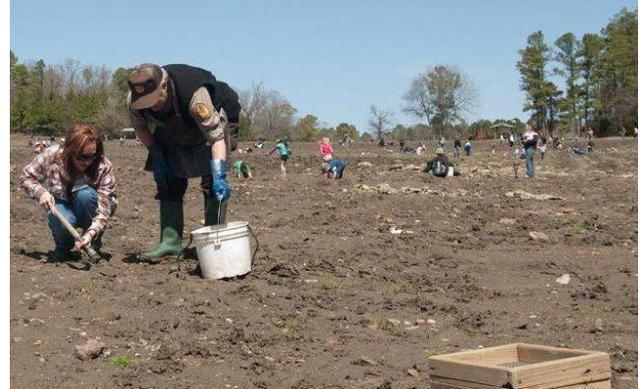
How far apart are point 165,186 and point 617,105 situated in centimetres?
7046

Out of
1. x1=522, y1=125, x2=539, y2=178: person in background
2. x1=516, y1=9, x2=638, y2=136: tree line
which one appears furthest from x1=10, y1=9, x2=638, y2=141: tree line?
x1=522, y1=125, x2=539, y2=178: person in background

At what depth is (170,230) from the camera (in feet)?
25.0

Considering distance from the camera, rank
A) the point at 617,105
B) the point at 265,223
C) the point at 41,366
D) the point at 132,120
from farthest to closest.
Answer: the point at 617,105
the point at 265,223
the point at 132,120
the point at 41,366

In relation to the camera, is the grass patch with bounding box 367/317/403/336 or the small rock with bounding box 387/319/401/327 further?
the small rock with bounding box 387/319/401/327

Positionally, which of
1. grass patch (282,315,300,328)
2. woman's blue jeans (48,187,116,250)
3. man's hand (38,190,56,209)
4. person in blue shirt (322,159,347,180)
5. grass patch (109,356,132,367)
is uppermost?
man's hand (38,190,56,209)

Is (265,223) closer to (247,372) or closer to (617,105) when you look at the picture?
(247,372)

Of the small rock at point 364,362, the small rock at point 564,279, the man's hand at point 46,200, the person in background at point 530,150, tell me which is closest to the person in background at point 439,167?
the person in background at point 530,150

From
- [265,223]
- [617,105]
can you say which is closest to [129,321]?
[265,223]

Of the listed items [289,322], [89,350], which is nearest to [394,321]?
[289,322]

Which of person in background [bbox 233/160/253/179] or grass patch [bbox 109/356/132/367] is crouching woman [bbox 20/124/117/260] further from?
person in background [bbox 233/160/253/179]

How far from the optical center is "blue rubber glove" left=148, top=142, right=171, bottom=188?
24.6ft

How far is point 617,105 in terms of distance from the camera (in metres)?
73.3

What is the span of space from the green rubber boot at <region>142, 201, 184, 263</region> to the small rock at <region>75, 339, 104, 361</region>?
253 centimetres

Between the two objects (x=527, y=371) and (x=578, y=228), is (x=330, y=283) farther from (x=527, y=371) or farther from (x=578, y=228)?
(x=578, y=228)
